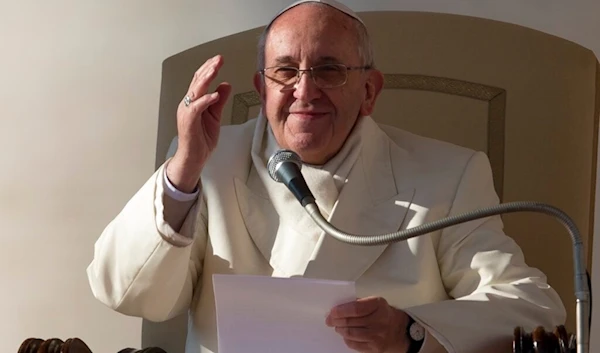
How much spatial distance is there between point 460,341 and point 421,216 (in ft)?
1.16

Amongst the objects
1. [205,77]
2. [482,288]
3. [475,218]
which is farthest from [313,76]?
[475,218]

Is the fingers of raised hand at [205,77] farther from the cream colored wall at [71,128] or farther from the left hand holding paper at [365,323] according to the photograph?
the cream colored wall at [71,128]

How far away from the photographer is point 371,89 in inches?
75.5

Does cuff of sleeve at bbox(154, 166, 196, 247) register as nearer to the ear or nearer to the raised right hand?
the raised right hand

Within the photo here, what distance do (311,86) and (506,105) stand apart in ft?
1.92

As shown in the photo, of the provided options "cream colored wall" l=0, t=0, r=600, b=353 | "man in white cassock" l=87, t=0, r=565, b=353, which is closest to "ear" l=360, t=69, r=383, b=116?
"man in white cassock" l=87, t=0, r=565, b=353

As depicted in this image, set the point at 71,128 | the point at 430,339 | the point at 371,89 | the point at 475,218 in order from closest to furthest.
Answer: the point at 475,218, the point at 430,339, the point at 371,89, the point at 71,128

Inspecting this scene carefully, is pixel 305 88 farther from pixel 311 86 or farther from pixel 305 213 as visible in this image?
pixel 305 213

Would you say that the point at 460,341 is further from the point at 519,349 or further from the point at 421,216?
the point at 421,216

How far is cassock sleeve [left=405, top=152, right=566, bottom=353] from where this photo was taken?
156 cm

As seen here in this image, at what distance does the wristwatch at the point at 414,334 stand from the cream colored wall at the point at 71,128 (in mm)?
1317

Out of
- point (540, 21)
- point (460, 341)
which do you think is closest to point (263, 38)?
point (460, 341)

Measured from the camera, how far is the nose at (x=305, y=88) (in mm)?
1775

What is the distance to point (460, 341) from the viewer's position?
1.55m
